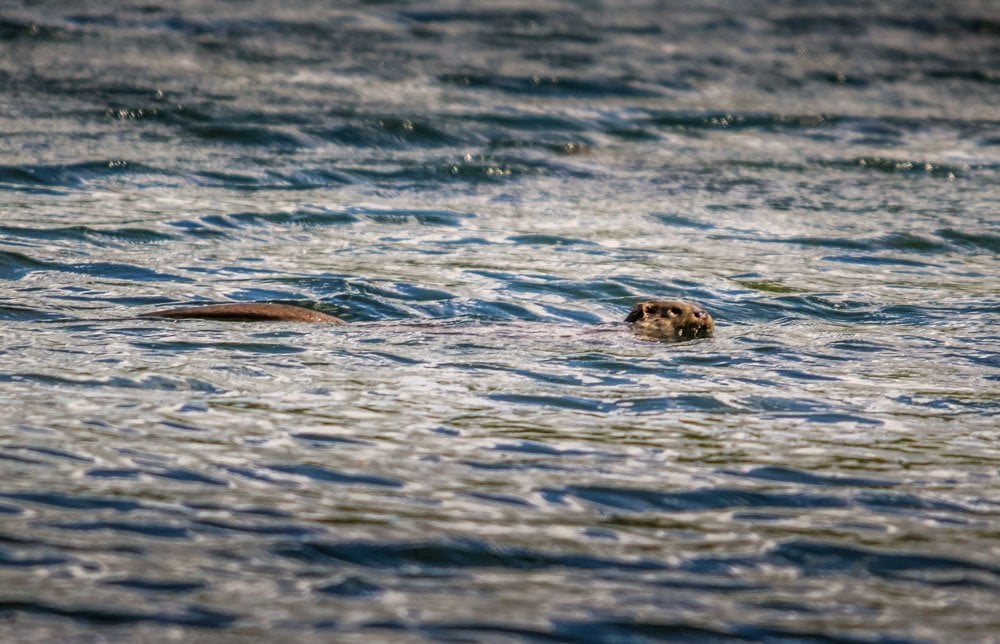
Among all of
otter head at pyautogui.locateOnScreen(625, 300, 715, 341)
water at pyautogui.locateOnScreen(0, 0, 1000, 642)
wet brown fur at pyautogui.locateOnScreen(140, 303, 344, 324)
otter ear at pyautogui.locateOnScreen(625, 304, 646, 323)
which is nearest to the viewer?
water at pyautogui.locateOnScreen(0, 0, 1000, 642)

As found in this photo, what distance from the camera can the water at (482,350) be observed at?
171 inches

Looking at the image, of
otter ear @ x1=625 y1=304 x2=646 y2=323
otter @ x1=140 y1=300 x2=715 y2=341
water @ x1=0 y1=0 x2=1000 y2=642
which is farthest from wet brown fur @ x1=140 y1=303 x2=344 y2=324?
otter ear @ x1=625 y1=304 x2=646 y2=323

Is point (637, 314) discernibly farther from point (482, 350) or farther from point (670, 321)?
point (482, 350)

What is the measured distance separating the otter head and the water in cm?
13

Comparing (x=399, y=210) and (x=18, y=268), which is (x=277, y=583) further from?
(x=399, y=210)

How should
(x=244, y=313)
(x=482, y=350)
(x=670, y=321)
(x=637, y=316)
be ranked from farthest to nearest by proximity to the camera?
1. (x=637, y=316)
2. (x=670, y=321)
3. (x=244, y=313)
4. (x=482, y=350)

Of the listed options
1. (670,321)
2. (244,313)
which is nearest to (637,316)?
(670,321)

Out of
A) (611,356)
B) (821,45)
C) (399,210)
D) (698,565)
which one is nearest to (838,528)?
(698,565)

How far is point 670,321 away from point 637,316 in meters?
0.21

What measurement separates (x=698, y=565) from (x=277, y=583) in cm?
126

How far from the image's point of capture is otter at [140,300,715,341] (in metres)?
8.26

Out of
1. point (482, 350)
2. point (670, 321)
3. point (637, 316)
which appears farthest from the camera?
point (637, 316)

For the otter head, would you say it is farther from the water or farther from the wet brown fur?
the wet brown fur

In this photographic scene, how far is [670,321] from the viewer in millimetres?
8500
